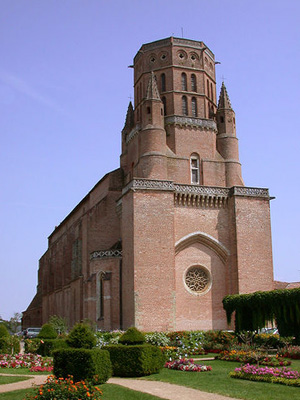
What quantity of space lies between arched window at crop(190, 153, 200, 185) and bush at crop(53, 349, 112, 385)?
22.7 meters

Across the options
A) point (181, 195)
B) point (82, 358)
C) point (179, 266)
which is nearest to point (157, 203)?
point (181, 195)

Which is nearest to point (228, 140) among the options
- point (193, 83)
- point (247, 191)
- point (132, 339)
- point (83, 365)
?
point (247, 191)

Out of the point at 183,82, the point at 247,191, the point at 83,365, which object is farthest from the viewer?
the point at 183,82

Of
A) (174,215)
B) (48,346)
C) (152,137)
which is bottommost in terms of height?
(48,346)

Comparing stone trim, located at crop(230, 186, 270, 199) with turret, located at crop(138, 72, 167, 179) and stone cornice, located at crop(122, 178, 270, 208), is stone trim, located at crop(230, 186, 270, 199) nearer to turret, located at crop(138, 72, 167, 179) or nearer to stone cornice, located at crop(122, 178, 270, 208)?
stone cornice, located at crop(122, 178, 270, 208)

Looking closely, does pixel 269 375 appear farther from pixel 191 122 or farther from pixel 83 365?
pixel 191 122

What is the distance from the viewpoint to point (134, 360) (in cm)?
1744

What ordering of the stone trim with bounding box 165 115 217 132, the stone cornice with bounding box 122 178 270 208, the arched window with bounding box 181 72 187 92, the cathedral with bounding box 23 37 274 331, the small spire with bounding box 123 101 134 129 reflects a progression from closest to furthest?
the cathedral with bounding box 23 37 274 331 < the stone cornice with bounding box 122 178 270 208 < the stone trim with bounding box 165 115 217 132 < the arched window with bounding box 181 72 187 92 < the small spire with bounding box 123 101 134 129

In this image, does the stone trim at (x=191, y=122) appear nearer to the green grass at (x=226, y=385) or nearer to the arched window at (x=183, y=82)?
the arched window at (x=183, y=82)

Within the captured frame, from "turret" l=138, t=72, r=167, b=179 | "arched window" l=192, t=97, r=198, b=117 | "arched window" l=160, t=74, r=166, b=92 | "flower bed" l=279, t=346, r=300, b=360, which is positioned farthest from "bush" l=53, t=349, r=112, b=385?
"arched window" l=160, t=74, r=166, b=92

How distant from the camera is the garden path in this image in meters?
13.3

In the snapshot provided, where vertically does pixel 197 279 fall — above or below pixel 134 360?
above

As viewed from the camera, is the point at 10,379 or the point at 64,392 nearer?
the point at 64,392

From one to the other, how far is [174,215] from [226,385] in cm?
1997
